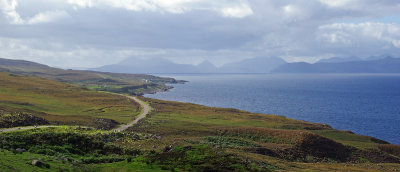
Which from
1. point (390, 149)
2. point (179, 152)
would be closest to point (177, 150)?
point (179, 152)

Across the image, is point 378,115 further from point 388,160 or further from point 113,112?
point 113,112

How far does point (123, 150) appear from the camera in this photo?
34781 mm

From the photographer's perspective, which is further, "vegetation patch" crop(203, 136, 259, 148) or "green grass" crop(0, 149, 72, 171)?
"vegetation patch" crop(203, 136, 259, 148)

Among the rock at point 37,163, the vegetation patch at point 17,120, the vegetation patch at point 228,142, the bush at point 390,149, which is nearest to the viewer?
the rock at point 37,163

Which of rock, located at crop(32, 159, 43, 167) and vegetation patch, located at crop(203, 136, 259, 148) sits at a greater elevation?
rock, located at crop(32, 159, 43, 167)

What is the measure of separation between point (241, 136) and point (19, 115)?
44.4 metres

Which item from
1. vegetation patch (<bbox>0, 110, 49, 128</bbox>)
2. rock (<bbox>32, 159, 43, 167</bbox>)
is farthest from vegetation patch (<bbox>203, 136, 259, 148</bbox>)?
vegetation patch (<bbox>0, 110, 49, 128</bbox>)

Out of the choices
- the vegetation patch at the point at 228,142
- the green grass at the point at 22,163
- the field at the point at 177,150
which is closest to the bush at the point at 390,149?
the field at the point at 177,150

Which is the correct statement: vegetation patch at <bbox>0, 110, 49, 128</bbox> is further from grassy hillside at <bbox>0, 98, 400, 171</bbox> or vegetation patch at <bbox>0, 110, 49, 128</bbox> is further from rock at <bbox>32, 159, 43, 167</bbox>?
rock at <bbox>32, 159, 43, 167</bbox>

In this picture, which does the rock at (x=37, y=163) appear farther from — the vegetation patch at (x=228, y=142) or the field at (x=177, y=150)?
the vegetation patch at (x=228, y=142)

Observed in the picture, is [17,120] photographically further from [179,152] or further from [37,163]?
[179,152]

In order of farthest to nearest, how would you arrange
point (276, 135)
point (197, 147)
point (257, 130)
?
point (257, 130) → point (276, 135) → point (197, 147)

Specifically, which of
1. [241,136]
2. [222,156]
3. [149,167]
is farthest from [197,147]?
[241,136]

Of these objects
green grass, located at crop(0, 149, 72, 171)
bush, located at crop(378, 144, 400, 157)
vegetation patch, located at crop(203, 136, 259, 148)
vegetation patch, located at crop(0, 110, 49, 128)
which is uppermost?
green grass, located at crop(0, 149, 72, 171)
